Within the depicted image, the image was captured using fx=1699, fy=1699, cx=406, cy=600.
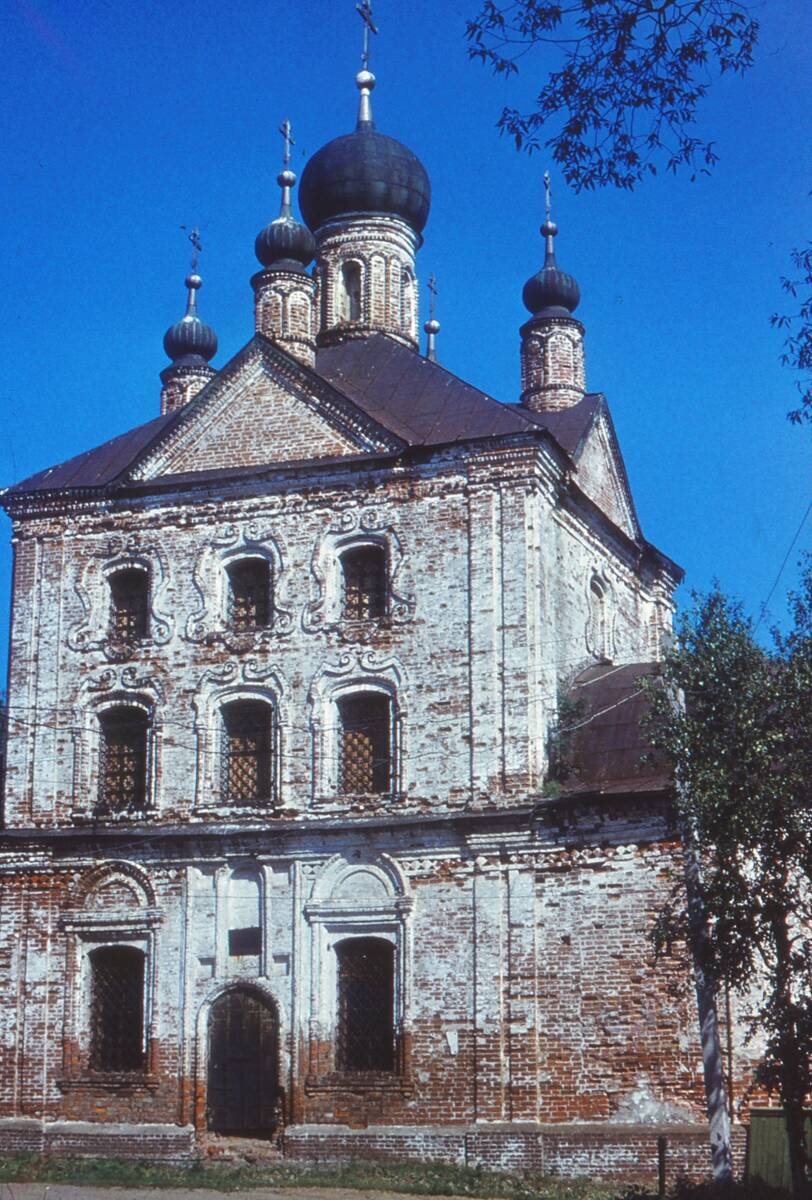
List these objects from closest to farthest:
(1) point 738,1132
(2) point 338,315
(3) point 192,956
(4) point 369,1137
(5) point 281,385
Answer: (1) point 738,1132
(4) point 369,1137
(3) point 192,956
(5) point 281,385
(2) point 338,315

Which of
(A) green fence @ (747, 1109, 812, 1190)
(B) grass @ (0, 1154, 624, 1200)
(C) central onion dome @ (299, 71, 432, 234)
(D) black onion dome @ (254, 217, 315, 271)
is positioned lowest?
(B) grass @ (0, 1154, 624, 1200)

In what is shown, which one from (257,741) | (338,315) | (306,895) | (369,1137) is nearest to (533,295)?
(338,315)

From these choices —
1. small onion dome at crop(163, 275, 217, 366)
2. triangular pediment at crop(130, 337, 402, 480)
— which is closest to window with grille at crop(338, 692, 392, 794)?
triangular pediment at crop(130, 337, 402, 480)

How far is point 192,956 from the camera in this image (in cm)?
2209

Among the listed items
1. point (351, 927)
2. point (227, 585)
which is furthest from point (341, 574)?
point (351, 927)

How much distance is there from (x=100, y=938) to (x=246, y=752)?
3125 millimetres

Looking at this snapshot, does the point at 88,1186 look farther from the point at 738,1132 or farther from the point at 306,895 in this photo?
the point at 738,1132

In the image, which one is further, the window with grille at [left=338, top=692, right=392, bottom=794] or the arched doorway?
the window with grille at [left=338, top=692, right=392, bottom=794]

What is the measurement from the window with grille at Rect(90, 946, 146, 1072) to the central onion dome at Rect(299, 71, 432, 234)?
41.0 feet

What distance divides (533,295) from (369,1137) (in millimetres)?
13971

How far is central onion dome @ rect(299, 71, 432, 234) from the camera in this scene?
27.7 meters

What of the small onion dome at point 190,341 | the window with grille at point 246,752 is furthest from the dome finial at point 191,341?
the window with grille at point 246,752

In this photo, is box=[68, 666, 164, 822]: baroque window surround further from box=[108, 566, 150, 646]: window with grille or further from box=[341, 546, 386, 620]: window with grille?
box=[341, 546, 386, 620]: window with grille

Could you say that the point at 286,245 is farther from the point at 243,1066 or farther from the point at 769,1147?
the point at 769,1147
